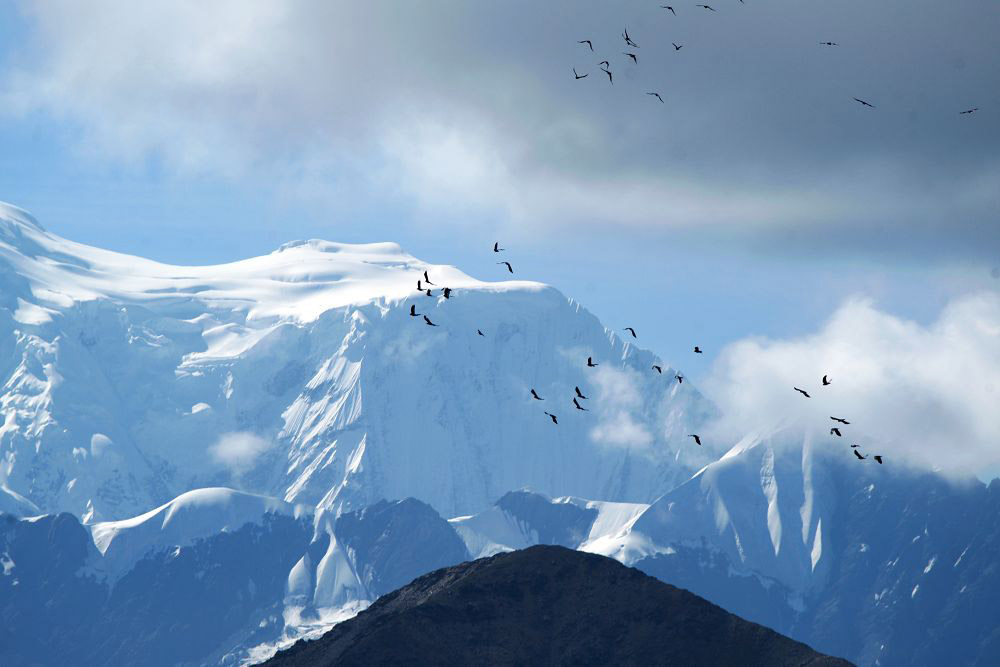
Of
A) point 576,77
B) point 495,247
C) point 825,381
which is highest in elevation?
point 576,77

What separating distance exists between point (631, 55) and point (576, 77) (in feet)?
19.7

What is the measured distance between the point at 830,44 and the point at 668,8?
18.3 meters

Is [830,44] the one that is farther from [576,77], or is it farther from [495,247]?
[495,247]

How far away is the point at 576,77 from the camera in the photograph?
19412 centimetres

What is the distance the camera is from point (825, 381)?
7869 inches

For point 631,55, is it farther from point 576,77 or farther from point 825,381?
point 825,381

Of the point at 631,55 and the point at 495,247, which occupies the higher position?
the point at 631,55

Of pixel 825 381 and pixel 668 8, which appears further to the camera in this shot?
pixel 825 381

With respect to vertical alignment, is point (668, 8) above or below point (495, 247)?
above

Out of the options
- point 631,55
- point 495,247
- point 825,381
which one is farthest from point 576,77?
point 825,381

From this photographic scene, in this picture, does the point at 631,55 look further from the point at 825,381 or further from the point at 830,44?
the point at 825,381

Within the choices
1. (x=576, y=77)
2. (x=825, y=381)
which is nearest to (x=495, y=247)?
(x=576, y=77)

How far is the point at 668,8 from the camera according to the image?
606 ft

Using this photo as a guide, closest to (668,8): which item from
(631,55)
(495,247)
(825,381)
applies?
(631,55)
